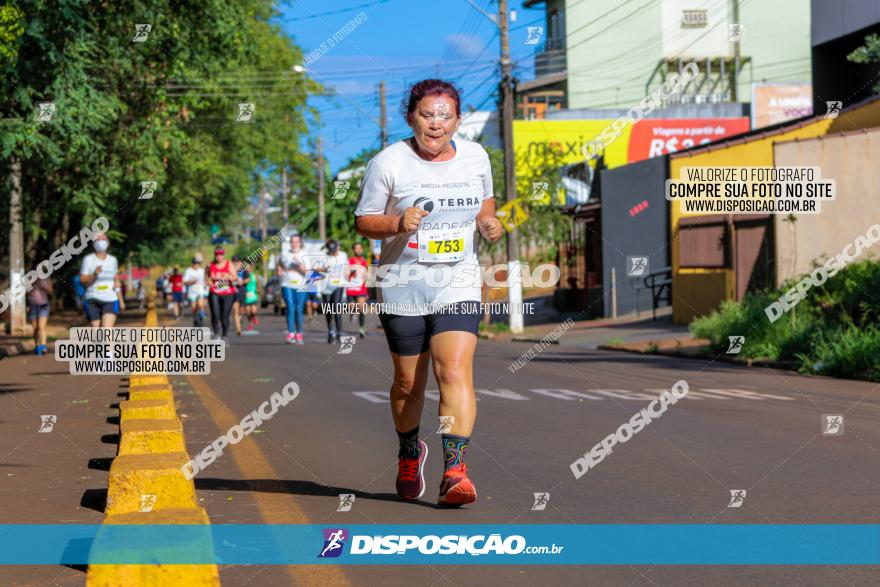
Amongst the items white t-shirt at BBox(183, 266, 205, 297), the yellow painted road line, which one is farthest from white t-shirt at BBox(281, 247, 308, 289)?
the yellow painted road line

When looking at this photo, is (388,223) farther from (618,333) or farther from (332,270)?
(618,333)

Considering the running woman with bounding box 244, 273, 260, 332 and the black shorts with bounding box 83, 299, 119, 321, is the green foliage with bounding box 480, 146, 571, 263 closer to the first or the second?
the running woman with bounding box 244, 273, 260, 332

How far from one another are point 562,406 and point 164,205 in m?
31.5

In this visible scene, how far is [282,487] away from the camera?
24.3 ft

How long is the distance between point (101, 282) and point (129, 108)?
416 inches

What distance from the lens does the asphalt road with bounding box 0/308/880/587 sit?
5305 millimetres

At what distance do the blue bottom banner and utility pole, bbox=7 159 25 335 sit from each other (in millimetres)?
22549

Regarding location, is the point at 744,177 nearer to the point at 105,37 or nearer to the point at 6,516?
the point at 105,37

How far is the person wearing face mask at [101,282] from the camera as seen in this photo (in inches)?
658

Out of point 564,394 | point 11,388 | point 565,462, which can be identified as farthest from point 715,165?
point 565,462

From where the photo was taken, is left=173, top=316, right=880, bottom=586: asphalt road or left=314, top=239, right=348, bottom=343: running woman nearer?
left=173, top=316, right=880, bottom=586: asphalt road

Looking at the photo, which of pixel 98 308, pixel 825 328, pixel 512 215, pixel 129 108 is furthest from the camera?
pixel 129 108

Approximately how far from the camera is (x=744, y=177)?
23.9m

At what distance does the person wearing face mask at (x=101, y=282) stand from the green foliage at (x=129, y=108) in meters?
1.93
